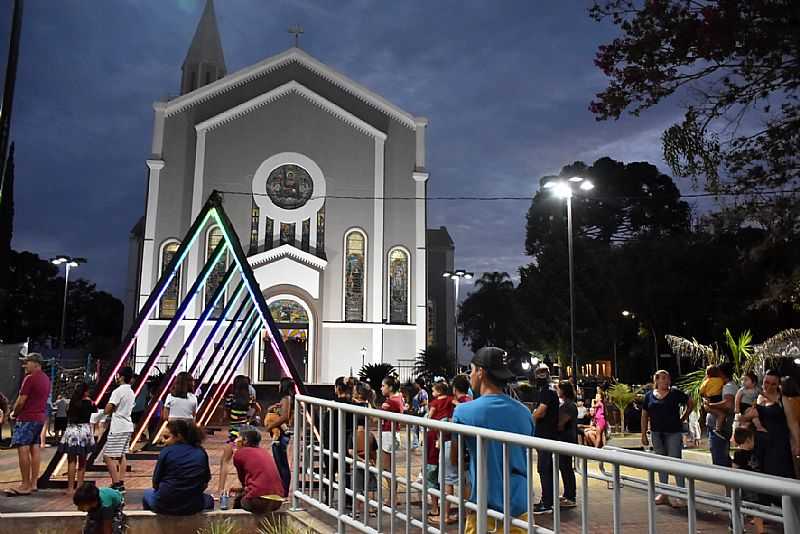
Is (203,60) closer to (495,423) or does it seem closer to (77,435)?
(77,435)

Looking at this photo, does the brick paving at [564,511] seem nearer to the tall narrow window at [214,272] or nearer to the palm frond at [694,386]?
the palm frond at [694,386]

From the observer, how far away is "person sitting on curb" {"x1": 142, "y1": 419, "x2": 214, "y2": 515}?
677 cm

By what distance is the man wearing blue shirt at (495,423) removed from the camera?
349 centimetres

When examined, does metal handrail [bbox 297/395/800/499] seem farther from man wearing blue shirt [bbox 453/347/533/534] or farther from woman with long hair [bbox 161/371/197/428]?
woman with long hair [bbox 161/371/197/428]

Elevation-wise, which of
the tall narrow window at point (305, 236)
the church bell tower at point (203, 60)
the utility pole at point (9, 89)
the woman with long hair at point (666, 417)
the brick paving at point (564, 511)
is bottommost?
the brick paving at point (564, 511)

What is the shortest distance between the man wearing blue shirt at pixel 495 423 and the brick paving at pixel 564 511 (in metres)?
0.46

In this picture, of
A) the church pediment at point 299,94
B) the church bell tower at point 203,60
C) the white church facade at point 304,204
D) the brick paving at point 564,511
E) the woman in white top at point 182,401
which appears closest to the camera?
the brick paving at point 564,511

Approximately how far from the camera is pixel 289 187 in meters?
33.2

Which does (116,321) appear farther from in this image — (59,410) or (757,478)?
(757,478)

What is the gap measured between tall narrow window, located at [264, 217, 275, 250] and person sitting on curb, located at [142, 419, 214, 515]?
1009 inches

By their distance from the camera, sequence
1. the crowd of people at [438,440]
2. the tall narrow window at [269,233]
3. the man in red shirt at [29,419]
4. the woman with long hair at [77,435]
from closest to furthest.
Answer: the crowd of people at [438,440] → the man in red shirt at [29,419] → the woman with long hair at [77,435] → the tall narrow window at [269,233]

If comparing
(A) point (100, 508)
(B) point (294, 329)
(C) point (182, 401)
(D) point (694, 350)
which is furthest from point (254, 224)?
(A) point (100, 508)

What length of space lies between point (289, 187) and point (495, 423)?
99.7 feet

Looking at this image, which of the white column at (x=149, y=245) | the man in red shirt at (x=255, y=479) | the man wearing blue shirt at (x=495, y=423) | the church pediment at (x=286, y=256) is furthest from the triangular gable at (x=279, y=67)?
the man wearing blue shirt at (x=495, y=423)
